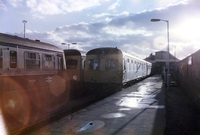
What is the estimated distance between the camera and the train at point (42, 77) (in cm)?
994

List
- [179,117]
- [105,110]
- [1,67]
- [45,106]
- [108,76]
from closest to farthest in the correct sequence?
1. [179,117]
2. [105,110]
3. [1,67]
4. [45,106]
5. [108,76]

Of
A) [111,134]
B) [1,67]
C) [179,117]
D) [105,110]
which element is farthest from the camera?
[1,67]

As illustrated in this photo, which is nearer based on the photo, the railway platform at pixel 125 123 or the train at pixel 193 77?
the railway platform at pixel 125 123

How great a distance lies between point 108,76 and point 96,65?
1.35m

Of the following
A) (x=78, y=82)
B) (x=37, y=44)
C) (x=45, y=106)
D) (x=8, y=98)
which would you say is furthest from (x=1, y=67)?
(x=78, y=82)

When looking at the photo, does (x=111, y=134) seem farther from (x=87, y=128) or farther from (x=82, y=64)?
(x=82, y=64)

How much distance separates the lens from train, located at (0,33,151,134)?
32.6 ft

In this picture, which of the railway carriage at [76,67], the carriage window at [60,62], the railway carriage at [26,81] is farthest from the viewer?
the railway carriage at [76,67]

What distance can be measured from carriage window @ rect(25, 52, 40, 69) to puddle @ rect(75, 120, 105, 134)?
6331 millimetres

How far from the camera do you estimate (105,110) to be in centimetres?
985

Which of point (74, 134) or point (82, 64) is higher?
point (82, 64)

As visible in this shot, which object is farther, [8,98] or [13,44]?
[13,44]

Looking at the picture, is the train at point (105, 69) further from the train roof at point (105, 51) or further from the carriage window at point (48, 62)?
the carriage window at point (48, 62)

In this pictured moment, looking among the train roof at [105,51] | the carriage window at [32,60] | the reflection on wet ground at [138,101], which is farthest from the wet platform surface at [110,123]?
the train roof at [105,51]
